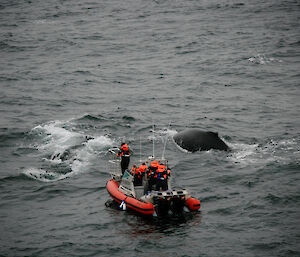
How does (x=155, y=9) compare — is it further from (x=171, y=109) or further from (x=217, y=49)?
(x=171, y=109)

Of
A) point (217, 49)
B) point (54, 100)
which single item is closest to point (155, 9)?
point (217, 49)

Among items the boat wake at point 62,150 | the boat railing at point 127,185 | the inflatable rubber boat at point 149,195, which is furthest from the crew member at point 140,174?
the boat wake at point 62,150

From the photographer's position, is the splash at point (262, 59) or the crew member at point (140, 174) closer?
the crew member at point (140, 174)

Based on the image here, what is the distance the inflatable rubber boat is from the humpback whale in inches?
287

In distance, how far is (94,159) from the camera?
27891 millimetres

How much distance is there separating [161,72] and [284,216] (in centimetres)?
3120

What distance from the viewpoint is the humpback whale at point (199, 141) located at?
29.0 meters

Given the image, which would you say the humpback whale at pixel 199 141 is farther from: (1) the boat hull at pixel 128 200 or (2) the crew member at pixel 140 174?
(1) the boat hull at pixel 128 200

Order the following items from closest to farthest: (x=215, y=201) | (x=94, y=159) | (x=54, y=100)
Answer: (x=215, y=201), (x=94, y=159), (x=54, y=100)

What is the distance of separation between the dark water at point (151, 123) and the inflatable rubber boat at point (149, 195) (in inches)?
20.7

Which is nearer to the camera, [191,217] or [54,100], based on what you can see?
[191,217]

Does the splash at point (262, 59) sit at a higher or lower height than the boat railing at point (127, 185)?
higher

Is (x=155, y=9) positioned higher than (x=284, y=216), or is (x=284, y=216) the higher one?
(x=155, y=9)

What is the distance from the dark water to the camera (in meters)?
19.3
